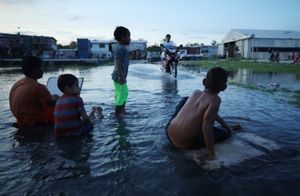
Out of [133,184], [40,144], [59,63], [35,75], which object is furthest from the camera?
[59,63]

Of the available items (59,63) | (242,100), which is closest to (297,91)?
(242,100)

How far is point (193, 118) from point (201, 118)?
121mm

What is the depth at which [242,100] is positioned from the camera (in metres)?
8.74

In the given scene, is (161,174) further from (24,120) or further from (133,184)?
(24,120)

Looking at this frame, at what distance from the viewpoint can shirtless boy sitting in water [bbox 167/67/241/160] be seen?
12.3 feet

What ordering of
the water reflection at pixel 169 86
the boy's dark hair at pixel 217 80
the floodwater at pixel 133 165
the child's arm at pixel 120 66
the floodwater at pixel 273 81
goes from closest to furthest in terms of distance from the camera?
the floodwater at pixel 133 165
the boy's dark hair at pixel 217 80
the child's arm at pixel 120 66
the water reflection at pixel 169 86
the floodwater at pixel 273 81

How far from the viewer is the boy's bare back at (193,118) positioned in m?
3.72

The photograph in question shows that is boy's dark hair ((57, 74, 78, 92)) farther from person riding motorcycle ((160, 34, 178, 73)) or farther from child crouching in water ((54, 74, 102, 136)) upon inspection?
person riding motorcycle ((160, 34, 178, 73))

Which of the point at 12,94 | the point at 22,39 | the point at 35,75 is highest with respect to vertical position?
Result: the point at 22,39

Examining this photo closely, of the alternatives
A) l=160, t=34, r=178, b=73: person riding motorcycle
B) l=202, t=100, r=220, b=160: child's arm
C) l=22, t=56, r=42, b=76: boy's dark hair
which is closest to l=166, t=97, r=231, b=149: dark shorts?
l=202, t=100, r=220, b=160: child's arm

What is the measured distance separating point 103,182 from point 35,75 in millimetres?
2879

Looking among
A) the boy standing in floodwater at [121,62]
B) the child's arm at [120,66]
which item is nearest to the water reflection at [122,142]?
the boy standing in floodwater at [121,62]

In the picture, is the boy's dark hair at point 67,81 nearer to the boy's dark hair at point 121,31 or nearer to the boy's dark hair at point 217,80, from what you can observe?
the boy's dark hair at point 121,31

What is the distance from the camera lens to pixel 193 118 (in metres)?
3.95
